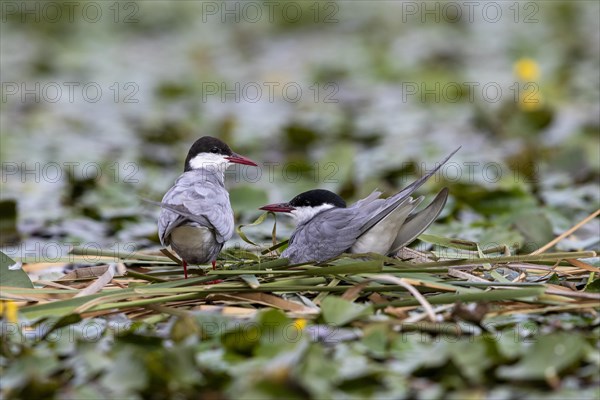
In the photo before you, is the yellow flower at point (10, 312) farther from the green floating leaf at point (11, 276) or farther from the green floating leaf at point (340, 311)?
the green floating leaf at point (340, 311)

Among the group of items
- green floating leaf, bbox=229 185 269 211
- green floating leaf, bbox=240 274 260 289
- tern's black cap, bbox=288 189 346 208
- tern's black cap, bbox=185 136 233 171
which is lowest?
green floating leaf, bbox=229 185 269 211

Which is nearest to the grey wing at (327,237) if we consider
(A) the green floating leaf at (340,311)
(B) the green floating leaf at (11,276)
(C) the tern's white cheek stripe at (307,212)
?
(C) the tern's white cheek stripe at (307,212)

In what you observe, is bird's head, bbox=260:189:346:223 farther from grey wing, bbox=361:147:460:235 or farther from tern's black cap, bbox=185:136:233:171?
tern's black cap, bbox=185:136:233:171

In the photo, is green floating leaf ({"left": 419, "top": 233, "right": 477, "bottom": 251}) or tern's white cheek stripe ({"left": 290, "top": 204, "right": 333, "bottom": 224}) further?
tern's white cheek stripe ({"left": 290, "top": 204, "right": 333, "bottom": 224})

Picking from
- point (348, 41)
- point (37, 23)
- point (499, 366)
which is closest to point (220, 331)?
point (499, 366)

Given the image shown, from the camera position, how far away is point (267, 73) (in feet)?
43.4

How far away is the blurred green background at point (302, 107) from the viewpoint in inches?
303

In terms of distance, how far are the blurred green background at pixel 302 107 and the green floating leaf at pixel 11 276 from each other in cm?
163

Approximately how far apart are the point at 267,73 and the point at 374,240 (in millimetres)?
8159

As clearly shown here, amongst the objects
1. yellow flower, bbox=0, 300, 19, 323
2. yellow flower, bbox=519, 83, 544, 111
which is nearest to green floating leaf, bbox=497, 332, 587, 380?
yellow flower, bbox=0, 300, 19, 323

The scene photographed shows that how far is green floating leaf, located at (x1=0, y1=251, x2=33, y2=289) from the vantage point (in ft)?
16.8

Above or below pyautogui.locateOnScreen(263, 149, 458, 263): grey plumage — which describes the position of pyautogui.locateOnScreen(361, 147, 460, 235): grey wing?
above

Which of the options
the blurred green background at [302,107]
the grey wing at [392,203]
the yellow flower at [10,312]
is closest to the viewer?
the yellow flower at [10,312]

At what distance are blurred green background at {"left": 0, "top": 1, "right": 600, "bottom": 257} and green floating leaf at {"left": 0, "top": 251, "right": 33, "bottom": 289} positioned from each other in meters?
1.63
